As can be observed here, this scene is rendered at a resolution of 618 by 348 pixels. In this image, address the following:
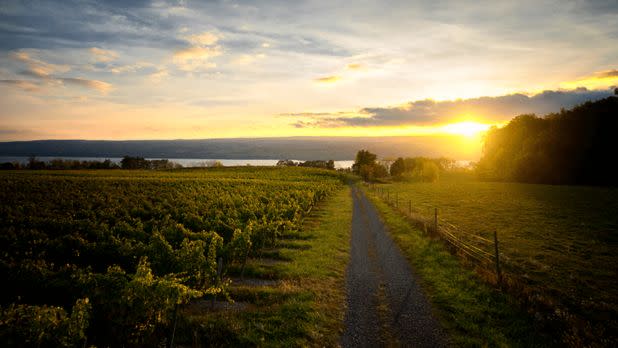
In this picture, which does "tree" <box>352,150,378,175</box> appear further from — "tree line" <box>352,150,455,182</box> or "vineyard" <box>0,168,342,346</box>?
"vineyard" <box>0,168,342,346</box>

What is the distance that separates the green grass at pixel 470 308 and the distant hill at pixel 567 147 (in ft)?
254

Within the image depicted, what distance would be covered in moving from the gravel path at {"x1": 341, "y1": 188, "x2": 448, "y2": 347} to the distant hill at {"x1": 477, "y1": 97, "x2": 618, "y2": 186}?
78.7m

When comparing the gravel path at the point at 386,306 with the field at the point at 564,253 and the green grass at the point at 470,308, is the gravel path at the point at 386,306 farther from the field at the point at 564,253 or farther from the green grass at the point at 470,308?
the field at the point at 564,253

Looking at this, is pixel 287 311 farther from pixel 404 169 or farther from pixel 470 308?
pixel 404 169

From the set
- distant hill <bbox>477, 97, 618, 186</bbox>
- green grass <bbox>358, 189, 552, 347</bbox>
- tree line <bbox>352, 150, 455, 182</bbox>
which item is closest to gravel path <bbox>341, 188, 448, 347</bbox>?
green grass <bbox>358, 189, 552, 347</bbox>

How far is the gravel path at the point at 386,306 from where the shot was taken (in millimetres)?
8898

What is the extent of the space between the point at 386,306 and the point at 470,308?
2864 mm

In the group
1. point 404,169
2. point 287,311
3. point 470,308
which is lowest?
point 287,311

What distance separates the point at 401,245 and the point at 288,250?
724cm

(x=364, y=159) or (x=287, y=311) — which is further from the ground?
(x=364, y=159)

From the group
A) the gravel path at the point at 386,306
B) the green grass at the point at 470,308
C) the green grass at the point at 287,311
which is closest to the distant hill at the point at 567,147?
the green grass at the point at 470,308

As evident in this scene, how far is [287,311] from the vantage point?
10469 mm

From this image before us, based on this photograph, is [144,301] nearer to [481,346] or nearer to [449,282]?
[481,346]

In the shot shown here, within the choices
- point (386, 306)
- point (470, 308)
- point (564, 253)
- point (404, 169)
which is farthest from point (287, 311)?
point (404, 169)
